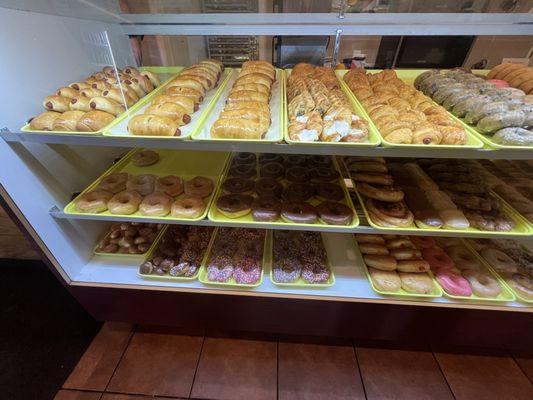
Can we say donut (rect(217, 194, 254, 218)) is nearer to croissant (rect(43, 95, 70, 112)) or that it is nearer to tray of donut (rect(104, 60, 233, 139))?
tray of donut (rect(104, 60, 233, 139))

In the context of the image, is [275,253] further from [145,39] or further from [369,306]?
[145,39]

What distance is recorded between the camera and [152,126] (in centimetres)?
94

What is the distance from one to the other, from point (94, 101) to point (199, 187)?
559mm

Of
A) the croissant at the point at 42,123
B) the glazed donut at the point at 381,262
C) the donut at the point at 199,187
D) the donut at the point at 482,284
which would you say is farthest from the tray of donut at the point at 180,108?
the donut at the point at 482,284

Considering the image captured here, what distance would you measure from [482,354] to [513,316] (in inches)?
21.0

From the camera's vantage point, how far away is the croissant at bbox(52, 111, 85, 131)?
1.00 metres

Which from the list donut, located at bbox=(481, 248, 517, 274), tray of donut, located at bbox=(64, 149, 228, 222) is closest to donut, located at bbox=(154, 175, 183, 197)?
tray of donut, located at bbox=(64, 149, 228, 222)

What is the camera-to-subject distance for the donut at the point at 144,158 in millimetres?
1516

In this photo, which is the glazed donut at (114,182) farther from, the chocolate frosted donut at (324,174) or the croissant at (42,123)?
the chocolate frosted donut at (324,174)

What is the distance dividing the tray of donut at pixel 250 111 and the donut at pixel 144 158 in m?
0.55

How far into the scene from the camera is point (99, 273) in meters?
1.42

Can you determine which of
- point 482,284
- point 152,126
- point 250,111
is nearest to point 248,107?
point 250,111

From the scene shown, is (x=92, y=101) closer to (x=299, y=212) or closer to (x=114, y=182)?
(x=114, y=182)

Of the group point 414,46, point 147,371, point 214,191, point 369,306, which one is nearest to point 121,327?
point 147,371
